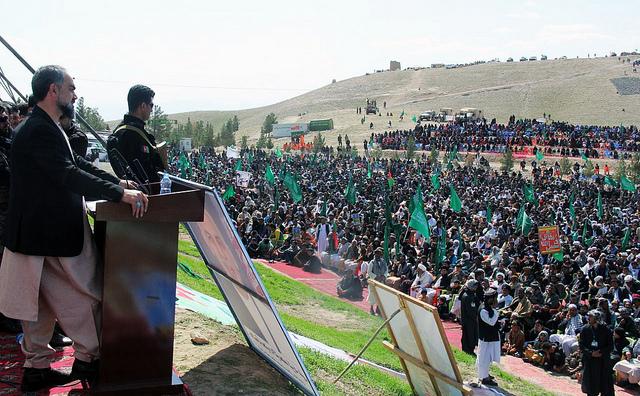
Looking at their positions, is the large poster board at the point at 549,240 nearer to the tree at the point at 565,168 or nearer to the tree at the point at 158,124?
the tree at the point at 565,168

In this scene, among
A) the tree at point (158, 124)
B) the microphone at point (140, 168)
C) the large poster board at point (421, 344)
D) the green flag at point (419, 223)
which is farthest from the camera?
the tree at point (158, 124)

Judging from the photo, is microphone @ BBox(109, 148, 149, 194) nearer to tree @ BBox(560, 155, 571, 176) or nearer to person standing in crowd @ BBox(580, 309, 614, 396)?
person standing in crowd @ BBox(580, 309, 614, 396)

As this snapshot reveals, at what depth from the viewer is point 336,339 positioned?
8867 mm

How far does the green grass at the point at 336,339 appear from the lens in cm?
581

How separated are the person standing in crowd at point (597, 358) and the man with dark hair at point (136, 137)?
21.6ft

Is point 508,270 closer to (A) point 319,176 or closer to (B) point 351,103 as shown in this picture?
(A) point 319,176

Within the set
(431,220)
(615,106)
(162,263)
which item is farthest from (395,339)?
(615,106)

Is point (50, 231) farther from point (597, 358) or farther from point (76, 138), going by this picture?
point (597, 358)

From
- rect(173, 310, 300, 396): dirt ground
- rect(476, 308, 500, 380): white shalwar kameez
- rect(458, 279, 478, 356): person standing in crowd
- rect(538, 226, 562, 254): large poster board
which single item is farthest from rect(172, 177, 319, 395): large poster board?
rect(538, 226, 562, 254): large poster board

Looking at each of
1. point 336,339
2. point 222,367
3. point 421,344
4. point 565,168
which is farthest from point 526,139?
point 222,367

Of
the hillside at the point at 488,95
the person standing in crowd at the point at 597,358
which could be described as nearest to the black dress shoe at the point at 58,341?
the person standing in crowd at the point at 597,358

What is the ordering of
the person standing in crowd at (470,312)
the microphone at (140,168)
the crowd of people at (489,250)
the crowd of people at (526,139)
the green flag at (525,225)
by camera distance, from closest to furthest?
1. the microphone at (140,168)
2. the person standing in crowd at (470,312)
3. the crowd of people at (489,250)
4. the green flag at (525,225)
5. the crowd of people at (526,139)

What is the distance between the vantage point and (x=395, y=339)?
6.30m

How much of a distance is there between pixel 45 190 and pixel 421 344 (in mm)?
3554
